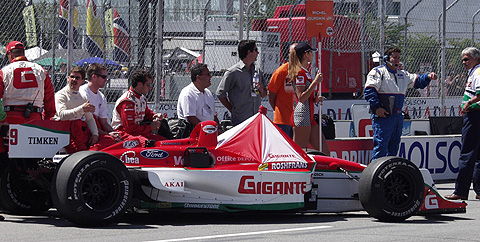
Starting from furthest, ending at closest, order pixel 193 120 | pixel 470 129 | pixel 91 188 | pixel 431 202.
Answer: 1. pixel 470 129
2. pixel 193 120
3. pixel 431 202
4. pixel 91 188

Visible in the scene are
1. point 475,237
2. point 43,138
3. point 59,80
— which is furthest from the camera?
point 59,80

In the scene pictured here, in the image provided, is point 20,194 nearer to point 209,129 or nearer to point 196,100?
point 209,129

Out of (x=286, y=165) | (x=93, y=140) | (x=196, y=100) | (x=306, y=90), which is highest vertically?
(x=306, y=90)

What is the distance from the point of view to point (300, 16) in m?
21.3

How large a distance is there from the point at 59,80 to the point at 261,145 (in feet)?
18.2

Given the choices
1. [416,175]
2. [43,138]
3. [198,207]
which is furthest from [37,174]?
[416,175]

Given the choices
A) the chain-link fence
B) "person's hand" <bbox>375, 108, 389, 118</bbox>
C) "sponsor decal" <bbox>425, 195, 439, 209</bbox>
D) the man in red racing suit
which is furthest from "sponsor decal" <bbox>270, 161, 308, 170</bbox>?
the chain-link fence

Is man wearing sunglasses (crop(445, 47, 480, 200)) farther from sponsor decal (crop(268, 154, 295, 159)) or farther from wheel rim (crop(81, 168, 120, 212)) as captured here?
wheel rim (crop(81, 168, 120, 212))

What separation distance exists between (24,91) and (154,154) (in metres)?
1.64

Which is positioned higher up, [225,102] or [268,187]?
[225,102]

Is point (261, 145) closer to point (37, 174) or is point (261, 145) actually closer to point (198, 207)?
point (198, 207)

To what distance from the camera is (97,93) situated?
961 cm

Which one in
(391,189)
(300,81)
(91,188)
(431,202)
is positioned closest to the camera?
(91,188)

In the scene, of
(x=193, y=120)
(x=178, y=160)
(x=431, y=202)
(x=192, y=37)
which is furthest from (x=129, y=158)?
(x=192, y=37)
